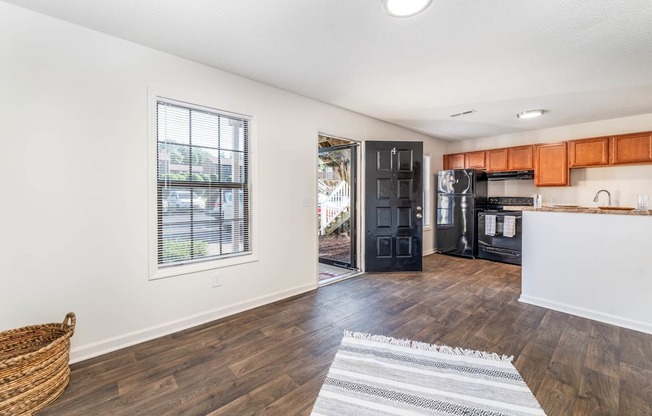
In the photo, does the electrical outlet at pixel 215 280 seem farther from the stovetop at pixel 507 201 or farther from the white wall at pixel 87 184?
the stovetop at pixel 507 201

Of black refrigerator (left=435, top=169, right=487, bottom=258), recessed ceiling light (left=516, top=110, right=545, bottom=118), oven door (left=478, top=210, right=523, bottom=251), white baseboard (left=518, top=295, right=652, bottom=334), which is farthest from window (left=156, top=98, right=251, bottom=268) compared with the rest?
oven door (left=478, top=210, right=523, bottom=251)

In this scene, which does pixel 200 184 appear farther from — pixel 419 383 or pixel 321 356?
pixel 419 383

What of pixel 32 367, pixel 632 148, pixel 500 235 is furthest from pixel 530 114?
pixel 32 367

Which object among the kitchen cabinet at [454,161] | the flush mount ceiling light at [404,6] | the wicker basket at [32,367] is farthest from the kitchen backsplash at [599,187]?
the wicker basket at [32,367]

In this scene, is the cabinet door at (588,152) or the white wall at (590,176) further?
the cabinet door at (588,152)

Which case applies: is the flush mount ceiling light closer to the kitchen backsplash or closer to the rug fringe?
the rug fringe

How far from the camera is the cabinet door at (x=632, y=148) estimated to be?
154 inches

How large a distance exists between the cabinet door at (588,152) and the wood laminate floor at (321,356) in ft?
8.93

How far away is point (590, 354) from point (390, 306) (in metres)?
1.61

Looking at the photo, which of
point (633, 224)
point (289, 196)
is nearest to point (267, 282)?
point (289, 196)

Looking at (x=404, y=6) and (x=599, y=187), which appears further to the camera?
(x=599, y=187)

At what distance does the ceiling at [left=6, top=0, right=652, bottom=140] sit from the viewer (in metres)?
1.82

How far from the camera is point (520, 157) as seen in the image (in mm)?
5039

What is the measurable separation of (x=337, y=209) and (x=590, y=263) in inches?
138
